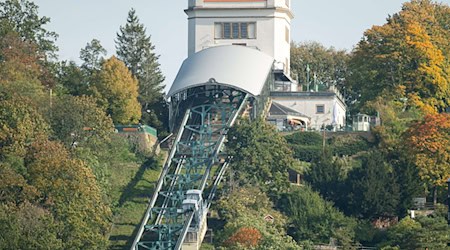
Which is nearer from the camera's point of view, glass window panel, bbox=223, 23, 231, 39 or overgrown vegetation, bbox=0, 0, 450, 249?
overgrown vegetation, bbox=0, 0, 450, 249

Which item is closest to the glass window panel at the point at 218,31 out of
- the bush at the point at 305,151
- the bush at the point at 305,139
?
the bush at the point at 305,139

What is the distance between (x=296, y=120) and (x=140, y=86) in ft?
34.0

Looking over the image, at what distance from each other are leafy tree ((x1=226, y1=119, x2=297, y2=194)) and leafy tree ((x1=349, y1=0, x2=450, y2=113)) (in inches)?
576

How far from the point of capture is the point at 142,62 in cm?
12069

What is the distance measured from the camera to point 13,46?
366 ft

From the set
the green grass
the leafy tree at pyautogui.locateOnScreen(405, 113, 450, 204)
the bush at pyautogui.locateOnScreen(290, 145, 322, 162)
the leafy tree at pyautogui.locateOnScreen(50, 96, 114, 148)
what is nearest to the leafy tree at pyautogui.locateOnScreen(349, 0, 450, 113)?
the bush at pyautogui.locateOnScreen(290, 145, 322, 162)

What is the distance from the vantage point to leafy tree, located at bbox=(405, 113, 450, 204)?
324ft

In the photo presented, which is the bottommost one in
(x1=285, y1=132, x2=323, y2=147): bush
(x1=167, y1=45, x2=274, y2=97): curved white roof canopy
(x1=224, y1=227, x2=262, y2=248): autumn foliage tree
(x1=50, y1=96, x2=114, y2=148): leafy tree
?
(x1=224, y1=227, x2=262, y2=248): autumn foliage tree

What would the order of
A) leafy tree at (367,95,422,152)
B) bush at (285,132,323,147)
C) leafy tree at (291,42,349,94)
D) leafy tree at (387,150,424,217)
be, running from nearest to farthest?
leafy tree at (387,150,424,217), leafy tree at (367,95,422,152), bush at (285,132,323,147), leafy tree at (291,42,349,94)

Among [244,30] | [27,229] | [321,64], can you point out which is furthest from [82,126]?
[321,64]

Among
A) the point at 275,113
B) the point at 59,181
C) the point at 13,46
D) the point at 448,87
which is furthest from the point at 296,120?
the point at 59,181

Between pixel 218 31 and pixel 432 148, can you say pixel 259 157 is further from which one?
pixel 218 31

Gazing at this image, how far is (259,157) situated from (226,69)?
34.9 ft

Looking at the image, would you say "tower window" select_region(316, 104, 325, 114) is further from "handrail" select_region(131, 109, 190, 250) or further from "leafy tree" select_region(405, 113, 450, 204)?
"leafy tree" select_region(405, 113, 450, 204)
